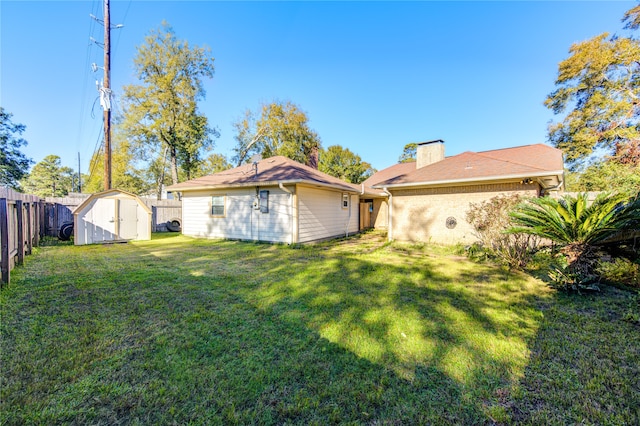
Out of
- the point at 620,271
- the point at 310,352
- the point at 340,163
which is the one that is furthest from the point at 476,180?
the point at 340,163

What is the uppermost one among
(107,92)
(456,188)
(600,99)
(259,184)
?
(600,99)

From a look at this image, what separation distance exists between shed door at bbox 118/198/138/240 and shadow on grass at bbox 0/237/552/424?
5.25 meters

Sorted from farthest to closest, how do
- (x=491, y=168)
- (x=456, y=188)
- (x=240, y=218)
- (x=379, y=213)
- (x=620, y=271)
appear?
(x=379, y=213) < (x=240, y=218) < (x=456, y=188) < (x=491, y=168) < (x=620, y=271)

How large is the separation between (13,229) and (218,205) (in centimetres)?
620

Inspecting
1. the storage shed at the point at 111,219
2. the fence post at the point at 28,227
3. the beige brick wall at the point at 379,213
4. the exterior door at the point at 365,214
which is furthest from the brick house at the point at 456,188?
the fence post at the point at 28,227

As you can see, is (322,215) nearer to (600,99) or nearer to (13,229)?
(13,229)

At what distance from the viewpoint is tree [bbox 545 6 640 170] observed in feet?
45.1

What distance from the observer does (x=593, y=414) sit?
1.85 metres

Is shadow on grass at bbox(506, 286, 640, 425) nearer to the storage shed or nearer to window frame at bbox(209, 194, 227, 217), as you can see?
window frame at bbox(209, 194, 227, 217)

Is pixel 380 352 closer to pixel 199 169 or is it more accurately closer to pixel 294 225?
pixel 294 225

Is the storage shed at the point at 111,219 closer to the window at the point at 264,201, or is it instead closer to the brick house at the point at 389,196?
the brick house at the point at 389,196

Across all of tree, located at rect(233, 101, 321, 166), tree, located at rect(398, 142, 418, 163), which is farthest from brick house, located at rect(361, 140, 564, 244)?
tree, located at rect(398, 142, 418, 163)

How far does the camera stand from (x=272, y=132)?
24.2m

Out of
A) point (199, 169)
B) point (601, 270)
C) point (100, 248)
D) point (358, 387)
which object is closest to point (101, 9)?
point (100, 248)
